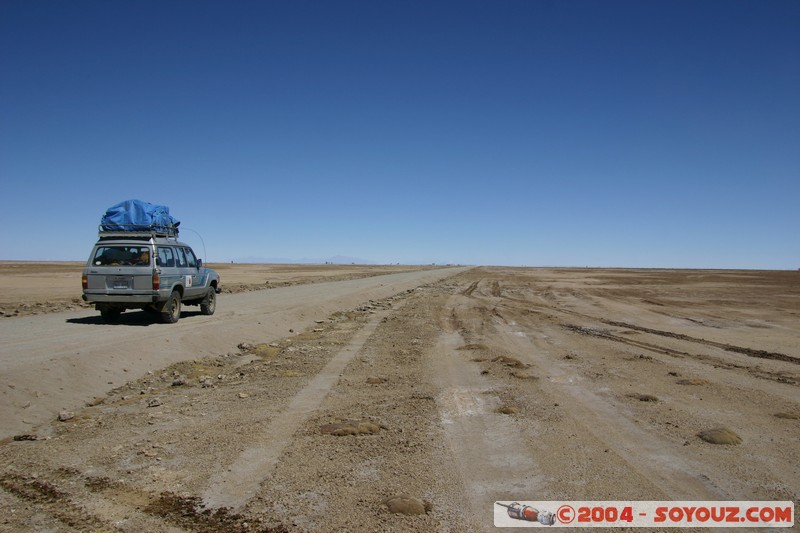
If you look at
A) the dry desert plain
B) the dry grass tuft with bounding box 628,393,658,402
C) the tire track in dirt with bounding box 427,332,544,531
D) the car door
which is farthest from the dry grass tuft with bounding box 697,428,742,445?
the car door

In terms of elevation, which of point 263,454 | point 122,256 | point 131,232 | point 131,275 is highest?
point 131,232

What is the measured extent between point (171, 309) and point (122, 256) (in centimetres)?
193

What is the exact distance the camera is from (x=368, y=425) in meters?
6.53

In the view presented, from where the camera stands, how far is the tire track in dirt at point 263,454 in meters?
4.70

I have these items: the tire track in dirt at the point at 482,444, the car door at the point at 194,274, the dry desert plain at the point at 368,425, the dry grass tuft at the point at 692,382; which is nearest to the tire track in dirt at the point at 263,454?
the dry desert plain at the point at 368,425

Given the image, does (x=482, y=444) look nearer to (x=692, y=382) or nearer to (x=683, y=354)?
(x=692, y=382)

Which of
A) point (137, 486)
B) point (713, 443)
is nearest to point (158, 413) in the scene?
point (137, 486)

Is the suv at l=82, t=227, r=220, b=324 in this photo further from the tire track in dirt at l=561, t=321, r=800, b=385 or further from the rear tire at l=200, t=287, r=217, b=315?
the tire track in dirt at l=561, t=321, r=800, b=385

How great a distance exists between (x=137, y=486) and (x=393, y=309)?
56.4 feet

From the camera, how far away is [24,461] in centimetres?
A: 571

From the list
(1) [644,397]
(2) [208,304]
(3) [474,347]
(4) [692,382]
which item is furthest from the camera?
(2) [208,304]

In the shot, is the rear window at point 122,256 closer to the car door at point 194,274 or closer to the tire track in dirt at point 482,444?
the car door at point 194,274

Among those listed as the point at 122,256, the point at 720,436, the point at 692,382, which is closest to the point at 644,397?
the point at 692,382

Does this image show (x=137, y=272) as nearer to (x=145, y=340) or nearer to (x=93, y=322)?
(x=93, y=322)
